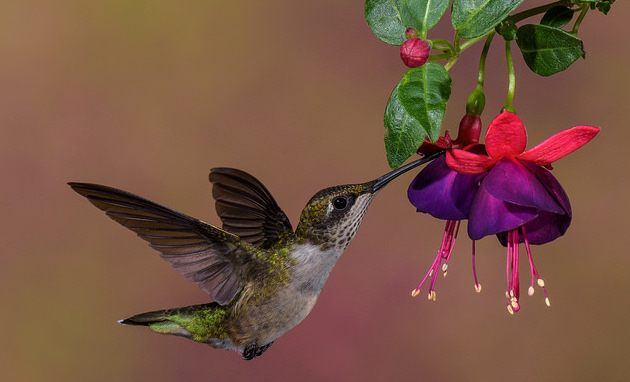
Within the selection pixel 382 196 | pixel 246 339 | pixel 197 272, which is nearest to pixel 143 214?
Result: pixel 197 272

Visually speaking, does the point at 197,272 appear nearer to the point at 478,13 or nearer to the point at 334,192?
the point at 334,192

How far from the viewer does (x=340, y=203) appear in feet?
2.19

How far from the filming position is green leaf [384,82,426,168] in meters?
0.53

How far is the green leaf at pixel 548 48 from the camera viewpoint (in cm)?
55

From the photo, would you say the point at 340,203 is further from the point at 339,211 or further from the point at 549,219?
the point at 549,219

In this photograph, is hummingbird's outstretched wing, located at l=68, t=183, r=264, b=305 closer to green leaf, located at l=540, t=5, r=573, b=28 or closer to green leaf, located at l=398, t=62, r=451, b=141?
green leaf, located at l=398, t=62, r=451, b=141

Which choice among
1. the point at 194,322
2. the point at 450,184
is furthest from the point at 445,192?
the point at 194,322

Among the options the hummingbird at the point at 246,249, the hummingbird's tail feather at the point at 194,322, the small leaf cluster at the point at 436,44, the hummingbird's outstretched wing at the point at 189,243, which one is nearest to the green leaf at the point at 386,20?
the small leaf cluster at the point at 436,44


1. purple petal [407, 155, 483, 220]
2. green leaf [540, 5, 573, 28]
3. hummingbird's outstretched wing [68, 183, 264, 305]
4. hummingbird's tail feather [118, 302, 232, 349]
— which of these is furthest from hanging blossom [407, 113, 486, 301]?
hummingbird's tail feather [118, 302, 232, 349]

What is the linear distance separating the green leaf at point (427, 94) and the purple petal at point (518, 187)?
7cm

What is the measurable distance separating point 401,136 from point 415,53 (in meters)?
0.06

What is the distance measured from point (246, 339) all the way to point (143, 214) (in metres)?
0.23

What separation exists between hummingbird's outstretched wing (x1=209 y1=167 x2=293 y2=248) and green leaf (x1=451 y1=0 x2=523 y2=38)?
0.31 metres

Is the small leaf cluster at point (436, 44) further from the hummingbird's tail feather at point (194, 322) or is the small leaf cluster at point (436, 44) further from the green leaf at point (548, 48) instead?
the hummingbird's tail feather at point (194, 322)
